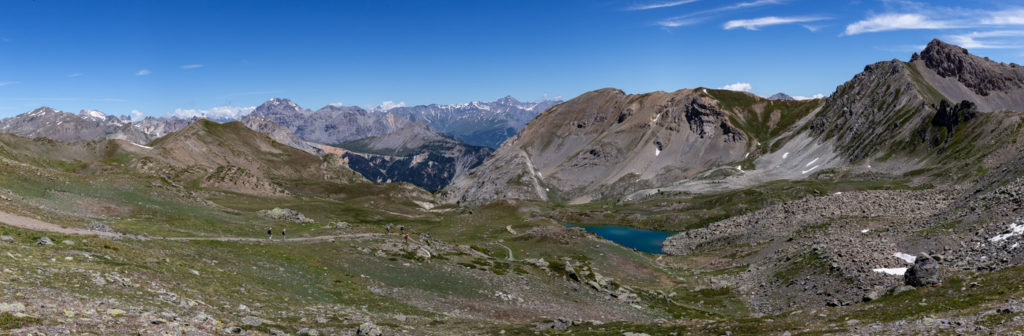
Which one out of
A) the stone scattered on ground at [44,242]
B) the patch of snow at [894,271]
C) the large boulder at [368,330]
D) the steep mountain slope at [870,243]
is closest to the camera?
the large boulder at [368,330]

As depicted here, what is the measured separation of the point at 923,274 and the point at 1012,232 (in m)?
17.8

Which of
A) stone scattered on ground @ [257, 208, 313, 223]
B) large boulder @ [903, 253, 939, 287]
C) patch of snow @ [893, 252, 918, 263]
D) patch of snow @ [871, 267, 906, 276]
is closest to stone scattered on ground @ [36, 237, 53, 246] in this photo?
stone scattered on ground @ [257, 208, 313, 223]

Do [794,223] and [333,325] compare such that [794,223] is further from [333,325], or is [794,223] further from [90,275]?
[90,275]

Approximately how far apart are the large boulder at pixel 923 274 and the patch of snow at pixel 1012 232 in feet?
45.5

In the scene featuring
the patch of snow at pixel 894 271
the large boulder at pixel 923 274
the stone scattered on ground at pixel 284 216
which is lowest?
the patch of snow at pixel 894 271

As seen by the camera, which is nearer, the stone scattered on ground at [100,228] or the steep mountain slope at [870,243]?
the stone scattered on ground at [100,228]

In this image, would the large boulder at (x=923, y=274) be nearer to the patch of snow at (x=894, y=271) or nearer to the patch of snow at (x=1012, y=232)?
the patch of snow at (x=1012, y=232)

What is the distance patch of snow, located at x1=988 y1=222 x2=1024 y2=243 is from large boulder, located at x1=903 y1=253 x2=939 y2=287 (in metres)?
13.9

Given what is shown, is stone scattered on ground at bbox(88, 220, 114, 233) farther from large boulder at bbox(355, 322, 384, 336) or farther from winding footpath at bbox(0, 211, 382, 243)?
large boulder at bbox(355, 322, 384, 336)

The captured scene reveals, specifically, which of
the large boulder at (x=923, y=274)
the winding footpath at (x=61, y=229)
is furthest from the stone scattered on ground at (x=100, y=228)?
the large boulder at (x=923, y=274)

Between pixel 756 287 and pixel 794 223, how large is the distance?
49.1 m

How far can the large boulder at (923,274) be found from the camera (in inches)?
1775

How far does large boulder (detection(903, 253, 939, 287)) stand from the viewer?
45075mm

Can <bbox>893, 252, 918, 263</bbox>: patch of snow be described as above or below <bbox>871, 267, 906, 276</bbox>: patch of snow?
above
